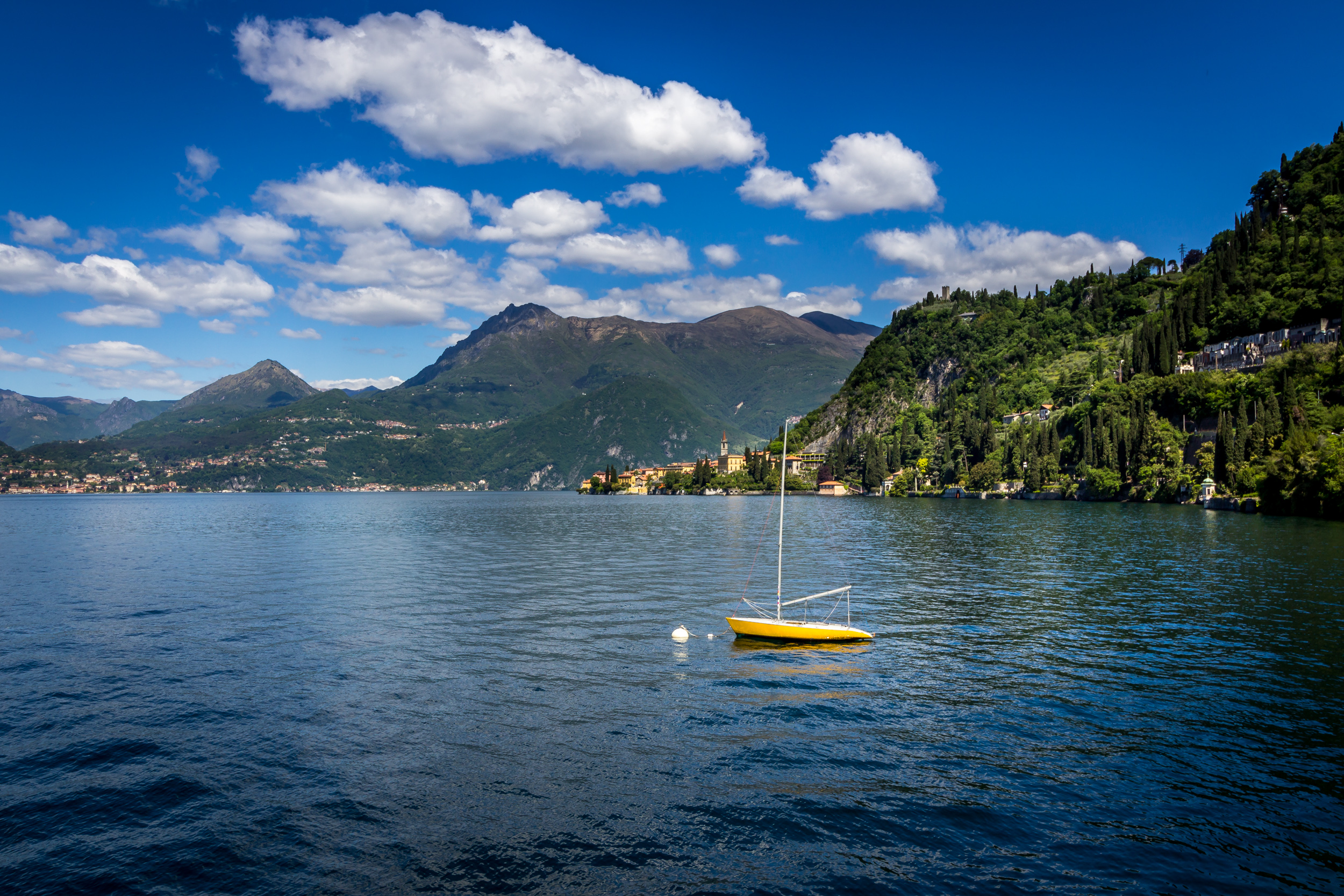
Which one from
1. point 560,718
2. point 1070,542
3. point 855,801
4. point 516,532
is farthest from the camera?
point 516,532

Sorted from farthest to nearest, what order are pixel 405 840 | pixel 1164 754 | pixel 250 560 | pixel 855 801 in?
pixel 250 560 < pixel 1164 754 < pixel 855 801 < pixel 405 840

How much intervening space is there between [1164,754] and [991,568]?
1463 inches

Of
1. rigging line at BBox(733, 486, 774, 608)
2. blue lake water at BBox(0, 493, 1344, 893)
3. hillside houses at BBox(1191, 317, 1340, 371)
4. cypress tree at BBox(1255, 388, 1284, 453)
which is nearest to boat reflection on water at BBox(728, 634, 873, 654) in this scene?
blue lake water at BBox(0, 493, 1344, 893)

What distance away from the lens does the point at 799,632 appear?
31281mm

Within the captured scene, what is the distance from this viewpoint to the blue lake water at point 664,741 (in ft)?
46.4

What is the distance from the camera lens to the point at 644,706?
23.1m

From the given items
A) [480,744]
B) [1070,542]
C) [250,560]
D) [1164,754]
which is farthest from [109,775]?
[1070,542]


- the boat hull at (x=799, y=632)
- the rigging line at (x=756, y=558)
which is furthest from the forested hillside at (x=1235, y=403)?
the boat hull at (x=799, y=632)

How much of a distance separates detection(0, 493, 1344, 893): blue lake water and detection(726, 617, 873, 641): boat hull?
848 millimetres

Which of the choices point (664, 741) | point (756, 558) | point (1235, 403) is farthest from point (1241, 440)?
point (664, 741)

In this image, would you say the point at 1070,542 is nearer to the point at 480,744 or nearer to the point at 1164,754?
the point at 1164,754

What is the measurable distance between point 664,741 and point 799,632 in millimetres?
12385

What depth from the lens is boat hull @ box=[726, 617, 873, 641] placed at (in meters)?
31.3

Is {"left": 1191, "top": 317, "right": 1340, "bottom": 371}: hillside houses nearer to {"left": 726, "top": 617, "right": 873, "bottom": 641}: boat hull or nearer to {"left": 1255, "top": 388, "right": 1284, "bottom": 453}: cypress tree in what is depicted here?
{"left": 1255, "top": 388, "right": 1284, "bottom": 453}: cypress tree
